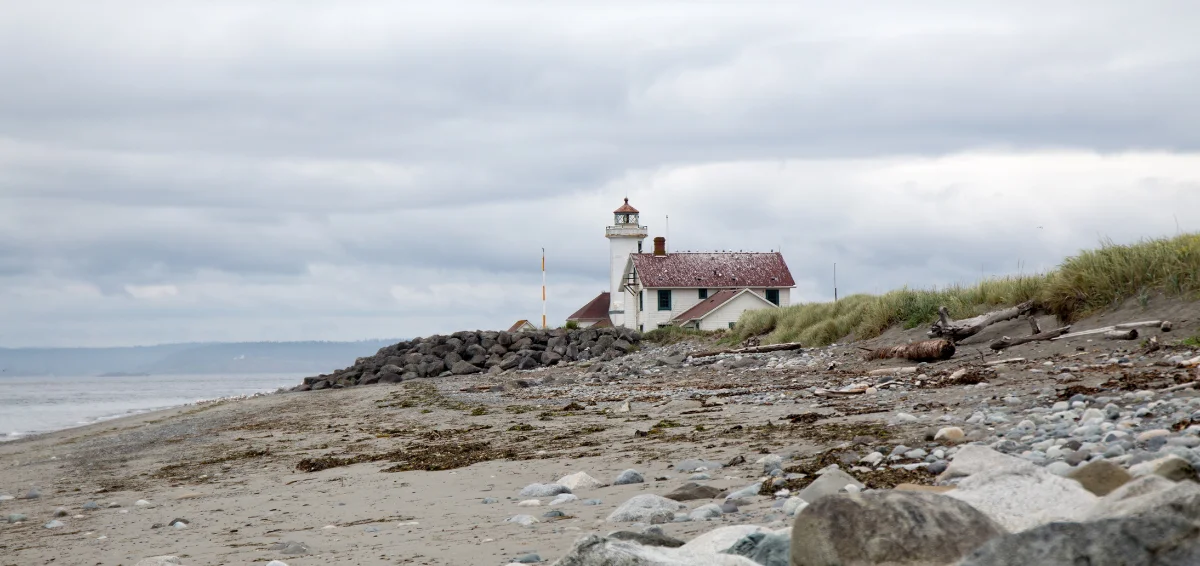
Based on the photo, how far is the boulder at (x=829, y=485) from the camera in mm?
4918

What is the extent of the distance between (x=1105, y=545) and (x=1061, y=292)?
47.3 ft

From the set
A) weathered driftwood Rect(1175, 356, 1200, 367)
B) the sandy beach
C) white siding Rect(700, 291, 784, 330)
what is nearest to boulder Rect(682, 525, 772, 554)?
the sandy beach

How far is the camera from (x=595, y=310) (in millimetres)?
61406

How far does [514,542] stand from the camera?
16.4ft

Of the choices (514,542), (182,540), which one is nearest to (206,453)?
(182,540)

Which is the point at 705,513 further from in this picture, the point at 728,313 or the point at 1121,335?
the point at 728,313

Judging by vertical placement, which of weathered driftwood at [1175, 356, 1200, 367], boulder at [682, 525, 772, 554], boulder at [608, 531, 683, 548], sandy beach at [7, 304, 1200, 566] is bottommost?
sandy beach at [7, 304, 1200, 566]

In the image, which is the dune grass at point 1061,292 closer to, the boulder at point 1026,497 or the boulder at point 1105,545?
the boulder at point 1026,497

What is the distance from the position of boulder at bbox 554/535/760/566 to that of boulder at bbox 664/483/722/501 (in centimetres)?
226

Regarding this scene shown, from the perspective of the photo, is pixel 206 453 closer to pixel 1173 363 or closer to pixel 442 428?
pixel 442 428

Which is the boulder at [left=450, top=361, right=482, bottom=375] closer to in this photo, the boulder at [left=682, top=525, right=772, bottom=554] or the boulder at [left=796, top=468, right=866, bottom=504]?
the boulder at [left=796, top=468, right=866, bottom=504]

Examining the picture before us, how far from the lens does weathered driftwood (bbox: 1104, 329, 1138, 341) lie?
→ 40.1ft

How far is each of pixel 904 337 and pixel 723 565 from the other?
16922 millimetres

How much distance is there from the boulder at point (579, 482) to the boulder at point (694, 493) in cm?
90
